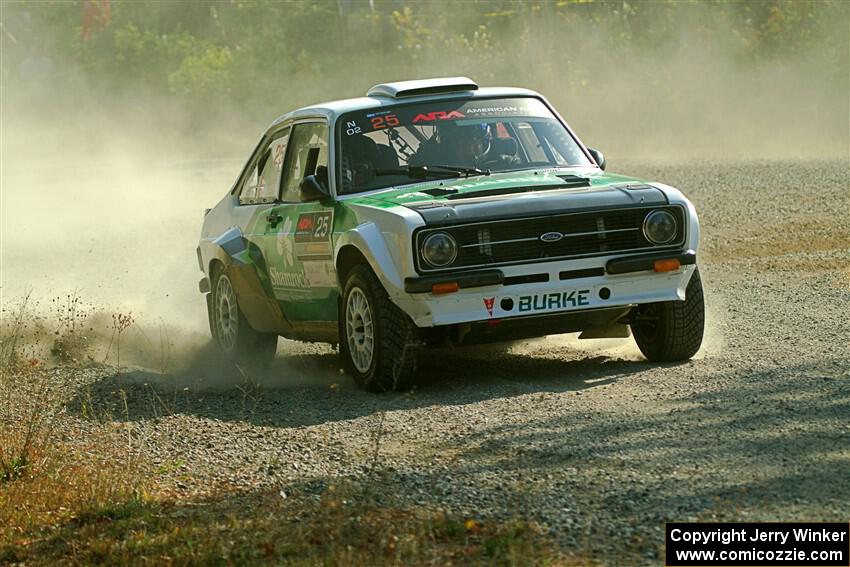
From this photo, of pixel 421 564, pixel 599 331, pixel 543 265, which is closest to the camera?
pixel 421 564

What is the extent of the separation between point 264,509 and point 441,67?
3435 cm

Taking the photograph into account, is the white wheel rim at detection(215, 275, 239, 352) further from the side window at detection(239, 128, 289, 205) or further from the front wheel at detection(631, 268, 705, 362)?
the front wheel at detection(631, 268, 705, 362)

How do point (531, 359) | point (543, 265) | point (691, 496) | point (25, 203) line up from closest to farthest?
point (691, 496)
point (543, 265)
point (531, 359)
point (25, 203)

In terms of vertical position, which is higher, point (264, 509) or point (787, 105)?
point (264, 509)

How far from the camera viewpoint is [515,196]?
8.70m

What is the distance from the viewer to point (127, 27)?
4459 centimetres

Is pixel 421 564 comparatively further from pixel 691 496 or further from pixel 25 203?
pixel 25 203

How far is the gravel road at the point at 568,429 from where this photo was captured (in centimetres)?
589

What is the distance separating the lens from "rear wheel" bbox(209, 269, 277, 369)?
11117 millimetres

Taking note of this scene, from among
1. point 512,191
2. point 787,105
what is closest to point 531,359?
point 512,191

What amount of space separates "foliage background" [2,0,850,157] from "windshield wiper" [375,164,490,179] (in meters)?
22.3

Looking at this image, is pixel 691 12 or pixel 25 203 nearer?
pixel 25 203

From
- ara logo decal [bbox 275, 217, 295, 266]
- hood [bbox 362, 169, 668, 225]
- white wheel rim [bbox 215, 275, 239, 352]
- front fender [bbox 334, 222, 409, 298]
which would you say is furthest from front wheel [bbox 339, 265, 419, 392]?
white wheel rim [bbox 215, 275, 239, 352]

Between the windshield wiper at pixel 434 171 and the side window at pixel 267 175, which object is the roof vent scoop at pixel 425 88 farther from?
the side window at pixel 267 175
